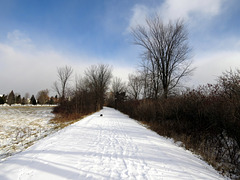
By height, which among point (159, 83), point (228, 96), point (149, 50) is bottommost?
point (228, 96)

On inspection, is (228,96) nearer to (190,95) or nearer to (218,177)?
(190,95)

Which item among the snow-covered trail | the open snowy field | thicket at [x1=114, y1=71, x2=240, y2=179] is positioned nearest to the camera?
the snow-covered trail

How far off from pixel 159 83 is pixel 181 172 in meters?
15.8

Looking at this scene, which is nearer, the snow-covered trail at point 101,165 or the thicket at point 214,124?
the snow-covered trail at point 101,165

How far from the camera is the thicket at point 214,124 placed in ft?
14.3

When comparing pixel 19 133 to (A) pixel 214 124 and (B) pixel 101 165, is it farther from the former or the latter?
(A) pixel 214 124

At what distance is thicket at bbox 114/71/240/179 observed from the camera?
435 cm

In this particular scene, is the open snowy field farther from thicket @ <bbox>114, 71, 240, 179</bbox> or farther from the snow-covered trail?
thicket @ <bbox>114, 71, 240, 179</bbox>

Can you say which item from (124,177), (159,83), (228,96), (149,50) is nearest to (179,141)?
(228,96)

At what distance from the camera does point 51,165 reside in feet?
10.3

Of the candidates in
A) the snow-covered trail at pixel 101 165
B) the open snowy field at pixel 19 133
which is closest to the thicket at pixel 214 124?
the snow-covered trail at pixel 101 165

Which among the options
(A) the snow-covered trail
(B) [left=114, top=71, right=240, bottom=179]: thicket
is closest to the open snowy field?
(A) the snow-covered trail

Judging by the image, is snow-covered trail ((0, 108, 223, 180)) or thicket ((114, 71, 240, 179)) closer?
snow-covered trail ((0, 108, 223, 180))

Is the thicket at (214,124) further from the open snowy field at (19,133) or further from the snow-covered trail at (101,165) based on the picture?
the open snowy field at (19,133)
